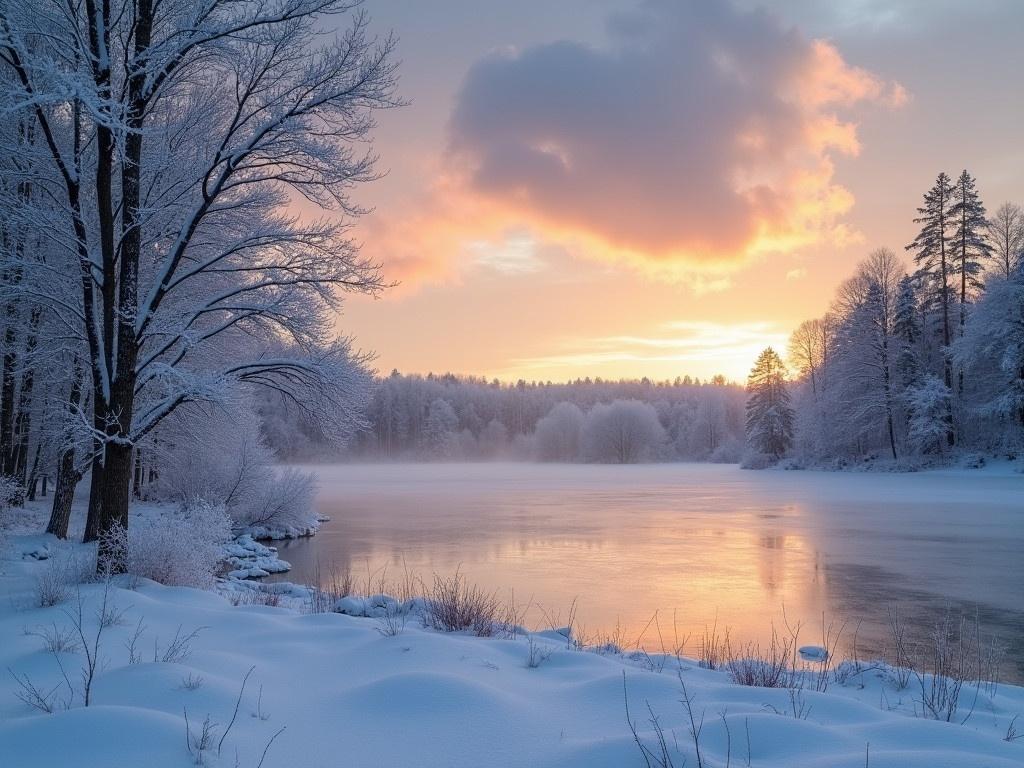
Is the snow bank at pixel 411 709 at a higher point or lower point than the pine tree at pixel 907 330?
lower

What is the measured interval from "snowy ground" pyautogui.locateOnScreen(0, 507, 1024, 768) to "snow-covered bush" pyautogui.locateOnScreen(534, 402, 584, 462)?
8397 cm

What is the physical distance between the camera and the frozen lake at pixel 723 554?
10.1 meters

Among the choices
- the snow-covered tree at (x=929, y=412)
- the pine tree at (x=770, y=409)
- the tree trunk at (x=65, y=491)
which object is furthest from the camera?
the pine tree at (x=770, y=409)

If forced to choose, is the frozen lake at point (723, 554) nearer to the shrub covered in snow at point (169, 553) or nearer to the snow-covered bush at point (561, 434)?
the shrub covered in snow at point (169, 553)

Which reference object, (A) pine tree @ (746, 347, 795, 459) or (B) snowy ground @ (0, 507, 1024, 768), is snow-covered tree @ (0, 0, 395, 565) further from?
(A) pine tree @ (746, 347, 795, 459)

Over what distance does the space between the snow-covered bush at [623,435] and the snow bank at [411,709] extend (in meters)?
76.7

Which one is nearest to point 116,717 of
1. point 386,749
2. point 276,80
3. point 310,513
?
point 386,749

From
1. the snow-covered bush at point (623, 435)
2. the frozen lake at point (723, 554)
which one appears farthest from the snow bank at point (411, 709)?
the snow-covered bush at point (623, 435)

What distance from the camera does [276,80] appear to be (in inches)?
344

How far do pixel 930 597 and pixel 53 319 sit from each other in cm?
1628

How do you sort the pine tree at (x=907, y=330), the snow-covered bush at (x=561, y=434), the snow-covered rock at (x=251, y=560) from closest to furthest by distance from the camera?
the snow-covered rock at (x=251, y=560), the pine tree at (x=907, y=330), the snow-covered bush at (x=561, y=434)

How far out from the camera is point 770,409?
5416 centimetres

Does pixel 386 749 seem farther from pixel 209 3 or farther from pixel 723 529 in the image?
pixel 723 529

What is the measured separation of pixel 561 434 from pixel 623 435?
36.7 feet
